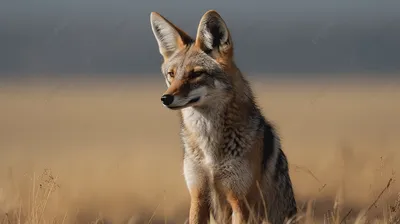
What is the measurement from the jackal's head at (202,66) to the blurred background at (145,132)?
0.55 m

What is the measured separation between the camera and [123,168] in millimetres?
17594

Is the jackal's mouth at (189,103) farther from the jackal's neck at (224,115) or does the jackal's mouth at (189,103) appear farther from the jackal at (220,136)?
the jackal's neck at (224,115)

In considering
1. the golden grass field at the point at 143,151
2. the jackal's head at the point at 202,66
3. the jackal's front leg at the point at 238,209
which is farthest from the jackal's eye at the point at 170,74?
the jackal's front leg at the point at 238,209

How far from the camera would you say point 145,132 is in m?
30.8

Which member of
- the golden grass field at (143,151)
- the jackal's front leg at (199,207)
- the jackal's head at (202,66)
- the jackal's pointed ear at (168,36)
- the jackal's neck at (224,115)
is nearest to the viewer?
the jackal's head at (202,66)

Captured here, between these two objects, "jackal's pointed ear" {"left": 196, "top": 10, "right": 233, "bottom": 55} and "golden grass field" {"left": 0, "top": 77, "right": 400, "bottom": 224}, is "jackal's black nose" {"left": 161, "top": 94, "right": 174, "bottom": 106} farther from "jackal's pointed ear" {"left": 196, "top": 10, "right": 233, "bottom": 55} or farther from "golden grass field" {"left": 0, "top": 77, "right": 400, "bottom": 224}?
"golden grass field" {"left": 0, "top": 77, "right": 400, "bottom": 224}

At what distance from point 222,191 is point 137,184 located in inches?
351

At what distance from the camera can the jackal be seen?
7973 millimetres

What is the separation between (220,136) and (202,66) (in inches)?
23.2

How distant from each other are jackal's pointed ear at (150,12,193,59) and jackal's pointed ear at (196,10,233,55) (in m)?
0.23

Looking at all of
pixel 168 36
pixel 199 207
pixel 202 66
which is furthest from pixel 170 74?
pixel 199 207

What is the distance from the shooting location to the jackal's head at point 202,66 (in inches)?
312

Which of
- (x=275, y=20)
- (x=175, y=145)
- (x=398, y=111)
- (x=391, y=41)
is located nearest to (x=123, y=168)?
(x=175, y=145)

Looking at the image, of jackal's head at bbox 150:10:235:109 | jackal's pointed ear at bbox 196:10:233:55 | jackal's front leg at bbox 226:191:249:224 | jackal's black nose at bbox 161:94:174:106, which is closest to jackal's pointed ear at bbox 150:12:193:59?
jackal's head at bbox 150:10:235:109
